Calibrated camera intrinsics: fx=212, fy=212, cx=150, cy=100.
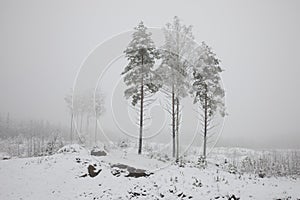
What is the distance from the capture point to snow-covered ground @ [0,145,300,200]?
39.9 ft

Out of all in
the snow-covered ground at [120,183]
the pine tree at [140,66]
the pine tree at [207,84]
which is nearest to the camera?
the snow-covered ground at [120,183]

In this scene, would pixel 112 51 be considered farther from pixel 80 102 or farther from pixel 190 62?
pixel 80 102


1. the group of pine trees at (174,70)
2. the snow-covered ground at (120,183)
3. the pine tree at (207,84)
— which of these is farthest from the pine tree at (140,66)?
the snow-covered ground at (120,183)

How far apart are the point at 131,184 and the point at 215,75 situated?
567 inches

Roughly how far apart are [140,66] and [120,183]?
11601 millimetres

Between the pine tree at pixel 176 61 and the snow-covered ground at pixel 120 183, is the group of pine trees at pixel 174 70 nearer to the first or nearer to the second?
the pine tree at pixel 176 61

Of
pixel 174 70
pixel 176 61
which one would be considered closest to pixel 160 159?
pixel 174 70

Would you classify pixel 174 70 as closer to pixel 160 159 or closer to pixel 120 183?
pixel 160 159

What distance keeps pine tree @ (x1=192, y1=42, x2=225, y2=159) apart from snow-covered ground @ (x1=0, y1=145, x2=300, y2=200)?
26.6ft

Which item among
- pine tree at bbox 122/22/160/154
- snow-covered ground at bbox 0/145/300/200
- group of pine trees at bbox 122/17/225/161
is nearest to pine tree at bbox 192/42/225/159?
group of pine trees at bbox 122/17/225/161

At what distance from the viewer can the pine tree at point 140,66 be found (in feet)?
69.5

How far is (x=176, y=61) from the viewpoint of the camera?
69.7 ft

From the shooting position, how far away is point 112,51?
25.2 meters

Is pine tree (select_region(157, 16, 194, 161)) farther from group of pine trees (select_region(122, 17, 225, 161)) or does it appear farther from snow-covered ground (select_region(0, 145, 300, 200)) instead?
snow-covered ground (select_region(0, 145, 300, 200))
